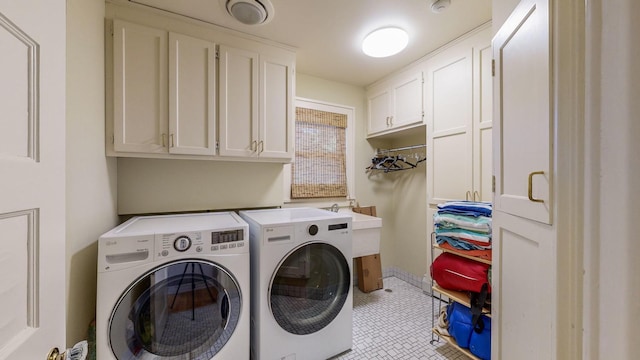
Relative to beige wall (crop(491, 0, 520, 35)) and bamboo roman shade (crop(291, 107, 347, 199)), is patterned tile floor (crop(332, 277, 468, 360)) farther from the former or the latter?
beige wall (crop(491, 0, 520, 35))

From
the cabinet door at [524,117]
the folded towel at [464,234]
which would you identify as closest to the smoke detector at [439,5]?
the cabinet door at [524,117]

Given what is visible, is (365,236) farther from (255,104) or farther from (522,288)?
(255,104)

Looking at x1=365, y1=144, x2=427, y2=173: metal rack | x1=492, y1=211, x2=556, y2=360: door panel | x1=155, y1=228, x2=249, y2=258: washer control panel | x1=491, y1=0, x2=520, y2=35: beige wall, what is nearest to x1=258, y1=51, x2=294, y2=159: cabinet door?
x1=155, y1=228, x2=249, y2=258: washer control panel

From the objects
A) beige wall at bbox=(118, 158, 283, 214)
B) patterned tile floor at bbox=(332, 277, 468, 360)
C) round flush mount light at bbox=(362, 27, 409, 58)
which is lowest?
patterned tile floor at bbox=(332, 277, 468, 360)

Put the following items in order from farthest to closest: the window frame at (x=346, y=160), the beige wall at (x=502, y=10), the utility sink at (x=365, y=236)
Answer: the window frame at (x=346, y=160)
the utility sink at (x=365, y=236)
the beige wall at (x=502, y=10)

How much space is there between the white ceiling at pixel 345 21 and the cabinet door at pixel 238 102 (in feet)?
0.76

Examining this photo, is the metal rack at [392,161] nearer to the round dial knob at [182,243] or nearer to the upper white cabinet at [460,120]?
the upper white cabinet at [460,120]

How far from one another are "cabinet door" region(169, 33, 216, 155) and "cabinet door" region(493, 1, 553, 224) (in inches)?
68.3

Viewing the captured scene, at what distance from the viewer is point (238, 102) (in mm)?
1835

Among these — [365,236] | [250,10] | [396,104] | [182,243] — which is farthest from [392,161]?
[182,243]

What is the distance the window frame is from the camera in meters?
2.44

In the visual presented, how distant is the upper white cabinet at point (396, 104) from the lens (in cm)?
232

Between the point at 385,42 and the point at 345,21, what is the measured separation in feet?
1.29

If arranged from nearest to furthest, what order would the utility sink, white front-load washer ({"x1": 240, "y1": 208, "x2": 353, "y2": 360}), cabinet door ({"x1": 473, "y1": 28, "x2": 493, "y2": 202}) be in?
white front-load washer ({"x1": 240, "y1": 208, "x2": 353, "y2": 360})
cabinet door ({"x1": 473, "y1": 28, "x2": 493, "y2": 202})
the utility sink
